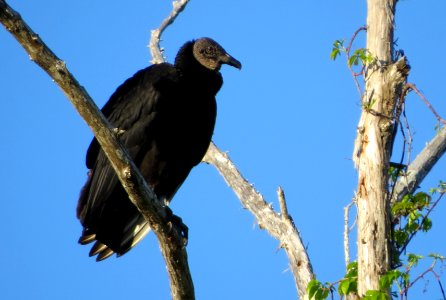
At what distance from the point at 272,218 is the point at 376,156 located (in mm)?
1436

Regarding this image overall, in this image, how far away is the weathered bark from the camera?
3.66 metres

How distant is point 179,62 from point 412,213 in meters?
1.65

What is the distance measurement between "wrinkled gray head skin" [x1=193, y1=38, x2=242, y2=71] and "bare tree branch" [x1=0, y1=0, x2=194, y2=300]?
1.56 meters

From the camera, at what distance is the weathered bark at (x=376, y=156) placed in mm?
3660

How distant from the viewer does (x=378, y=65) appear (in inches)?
155

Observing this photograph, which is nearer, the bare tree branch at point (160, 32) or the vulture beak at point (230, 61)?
the vulture beak at point (230, 61)

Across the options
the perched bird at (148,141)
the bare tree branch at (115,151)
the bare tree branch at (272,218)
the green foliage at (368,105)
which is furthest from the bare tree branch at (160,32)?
the bare tree branch at (115,151)

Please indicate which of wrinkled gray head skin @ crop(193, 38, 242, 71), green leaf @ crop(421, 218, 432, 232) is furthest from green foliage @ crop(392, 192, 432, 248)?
wrinkled gray head skin @ crop(193, 38, 242, 71)

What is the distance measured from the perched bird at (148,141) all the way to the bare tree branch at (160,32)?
1659 millimetres

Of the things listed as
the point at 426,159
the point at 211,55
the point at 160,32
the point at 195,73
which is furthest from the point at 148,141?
the point at 160,32

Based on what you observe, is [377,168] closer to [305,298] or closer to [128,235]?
[305,298]

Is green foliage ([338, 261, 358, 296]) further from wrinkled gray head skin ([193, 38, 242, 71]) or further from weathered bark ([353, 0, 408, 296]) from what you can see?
wrinkled gray head skin ([193, 38, 242, 71])

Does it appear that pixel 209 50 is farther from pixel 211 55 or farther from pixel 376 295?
pixel 376 295

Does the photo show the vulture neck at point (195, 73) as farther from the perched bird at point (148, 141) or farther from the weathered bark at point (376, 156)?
the weathered bark at point (376, 156)
